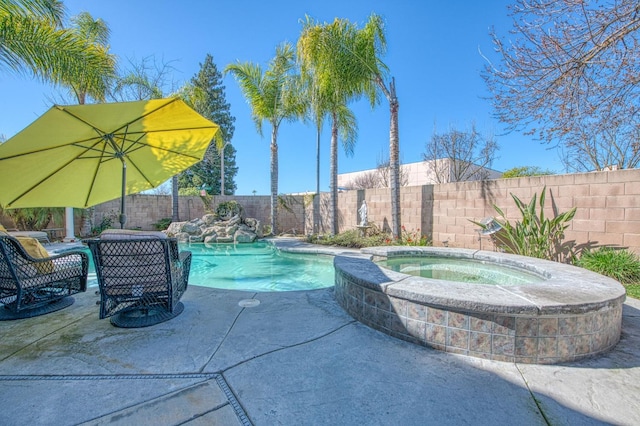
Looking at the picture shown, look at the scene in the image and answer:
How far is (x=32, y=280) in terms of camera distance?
303cm

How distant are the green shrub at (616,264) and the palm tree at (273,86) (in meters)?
10.0

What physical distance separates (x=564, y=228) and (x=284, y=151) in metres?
10.2

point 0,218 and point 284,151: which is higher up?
point 284,151

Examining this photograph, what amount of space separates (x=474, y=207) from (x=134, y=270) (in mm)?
7591

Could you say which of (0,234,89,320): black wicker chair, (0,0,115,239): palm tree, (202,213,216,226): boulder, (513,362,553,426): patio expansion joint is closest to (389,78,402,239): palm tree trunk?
(513,362,553,426): patio expansion joint

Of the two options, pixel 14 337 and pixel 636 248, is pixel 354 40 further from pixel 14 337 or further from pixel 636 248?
pixel 14 337

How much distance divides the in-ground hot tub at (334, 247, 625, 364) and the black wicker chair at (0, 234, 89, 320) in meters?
3.47

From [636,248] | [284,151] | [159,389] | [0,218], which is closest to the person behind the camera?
[159,389]

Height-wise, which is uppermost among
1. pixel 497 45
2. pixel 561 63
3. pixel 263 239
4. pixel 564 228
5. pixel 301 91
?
pixel 301 91

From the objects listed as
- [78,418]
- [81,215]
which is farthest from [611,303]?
[81,215]

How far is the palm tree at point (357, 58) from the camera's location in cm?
812

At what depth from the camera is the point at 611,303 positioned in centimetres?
233

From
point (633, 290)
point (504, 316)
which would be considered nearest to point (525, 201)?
point (633, 290)

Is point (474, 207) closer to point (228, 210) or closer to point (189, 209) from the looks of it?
point (228, 210)
